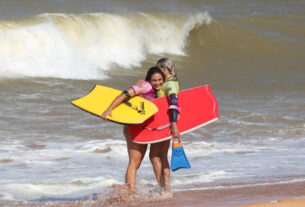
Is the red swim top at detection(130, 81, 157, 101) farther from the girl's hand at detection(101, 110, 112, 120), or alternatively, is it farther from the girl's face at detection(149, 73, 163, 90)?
the girl's hand at detection(101, 110, 112, 120)

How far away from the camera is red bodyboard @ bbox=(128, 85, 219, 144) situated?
6.01 m

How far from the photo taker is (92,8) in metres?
25.2

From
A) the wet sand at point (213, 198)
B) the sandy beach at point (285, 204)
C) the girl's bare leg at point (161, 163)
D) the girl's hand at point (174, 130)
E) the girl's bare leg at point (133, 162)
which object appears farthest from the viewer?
the girl's bare leg at point (161, 163)

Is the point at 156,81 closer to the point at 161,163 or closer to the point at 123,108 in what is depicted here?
the point at 123,108

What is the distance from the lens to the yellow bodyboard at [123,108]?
5.90 m

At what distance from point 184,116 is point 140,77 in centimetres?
1101

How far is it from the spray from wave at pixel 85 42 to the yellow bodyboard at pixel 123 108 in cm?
903

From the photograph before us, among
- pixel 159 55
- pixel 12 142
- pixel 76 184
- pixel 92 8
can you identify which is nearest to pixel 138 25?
pixel 159 55

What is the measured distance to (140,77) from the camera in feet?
56.6

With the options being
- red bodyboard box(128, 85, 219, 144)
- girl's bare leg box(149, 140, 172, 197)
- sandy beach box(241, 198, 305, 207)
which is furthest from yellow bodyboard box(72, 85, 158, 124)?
sandy beach box(241, 198, 305, 207)

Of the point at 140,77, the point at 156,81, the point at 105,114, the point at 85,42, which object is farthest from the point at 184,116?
the point at 85,42

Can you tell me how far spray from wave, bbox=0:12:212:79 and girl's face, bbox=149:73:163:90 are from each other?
940cm

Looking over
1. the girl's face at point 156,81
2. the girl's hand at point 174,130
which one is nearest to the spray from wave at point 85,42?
the girl's face at point 156,81

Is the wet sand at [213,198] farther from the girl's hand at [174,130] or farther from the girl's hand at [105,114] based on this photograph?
the girl's hand at [105,114]
